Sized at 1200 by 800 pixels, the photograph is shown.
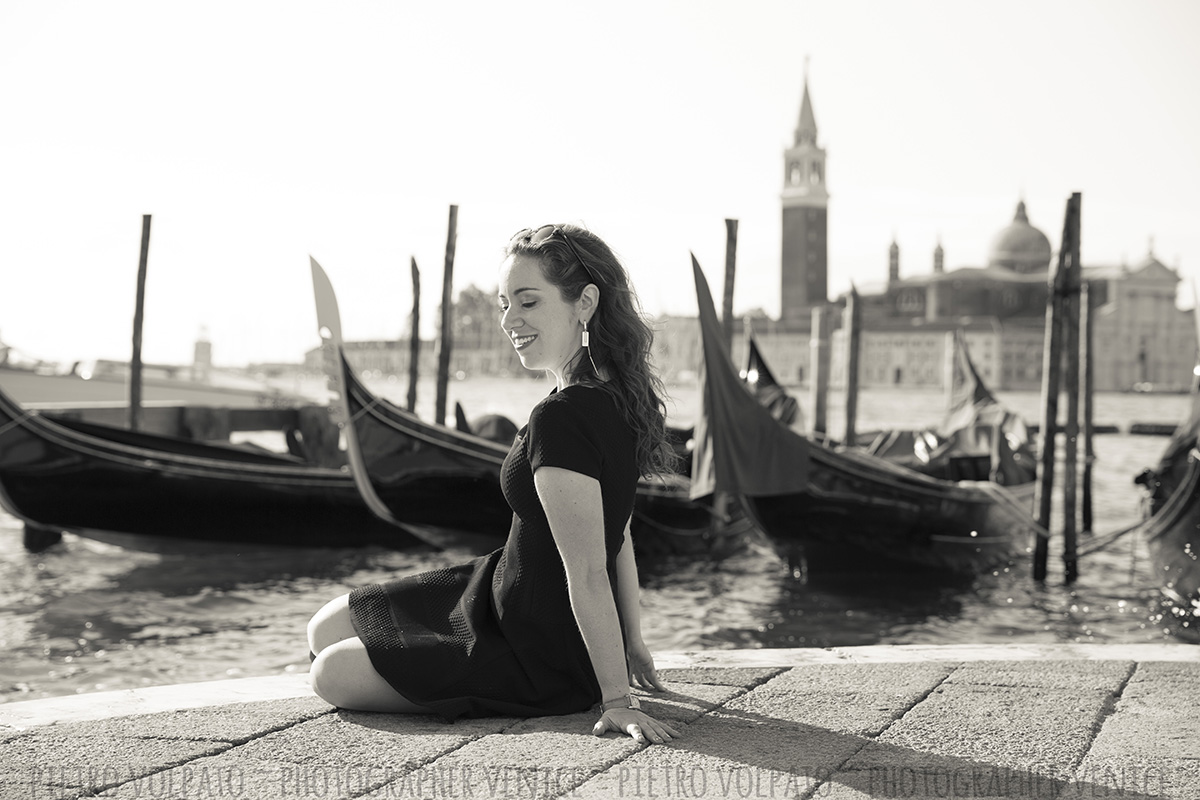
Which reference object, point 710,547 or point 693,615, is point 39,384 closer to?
point 710,547


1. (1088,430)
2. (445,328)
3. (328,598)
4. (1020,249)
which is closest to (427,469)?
(328,598)

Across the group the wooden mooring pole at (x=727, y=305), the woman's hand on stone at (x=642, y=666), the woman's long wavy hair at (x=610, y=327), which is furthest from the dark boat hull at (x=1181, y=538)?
the woman's long wavy hair at (x=610, y=327)

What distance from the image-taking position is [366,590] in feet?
6.35

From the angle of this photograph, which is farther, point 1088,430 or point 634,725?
point 1088,430

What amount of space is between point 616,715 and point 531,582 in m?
0.23

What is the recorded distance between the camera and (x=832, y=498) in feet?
19.5

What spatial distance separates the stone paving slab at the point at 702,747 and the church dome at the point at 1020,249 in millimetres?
68614

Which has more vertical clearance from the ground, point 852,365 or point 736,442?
point 852,365

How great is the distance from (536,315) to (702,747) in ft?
2.21

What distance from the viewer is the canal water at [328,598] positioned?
4484 millimetres

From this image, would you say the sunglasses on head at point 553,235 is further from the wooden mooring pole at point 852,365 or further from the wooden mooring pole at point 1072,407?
the wooden mooring pole at point 852,365

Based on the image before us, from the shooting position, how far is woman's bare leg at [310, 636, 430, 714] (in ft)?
6.05

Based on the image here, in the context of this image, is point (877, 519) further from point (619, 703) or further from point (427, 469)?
point (619, 703)

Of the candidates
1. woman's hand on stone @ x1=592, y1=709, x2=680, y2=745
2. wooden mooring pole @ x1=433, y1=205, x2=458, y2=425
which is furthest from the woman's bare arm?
wooden mooring pole @ x1=433, y1=205, x2=458, y2=425
